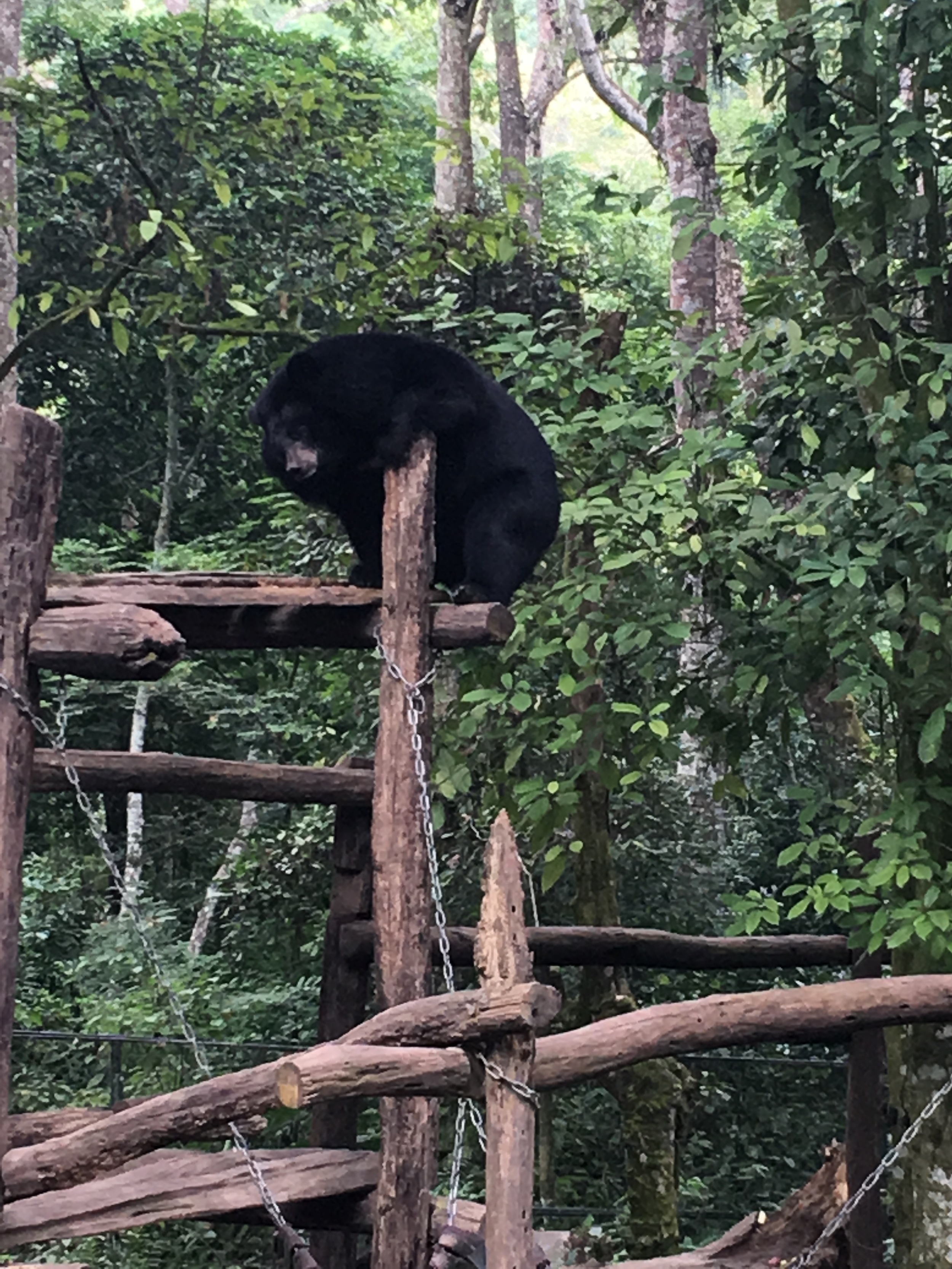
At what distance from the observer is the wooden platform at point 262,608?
2.90m

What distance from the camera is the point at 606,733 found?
3.78 metres

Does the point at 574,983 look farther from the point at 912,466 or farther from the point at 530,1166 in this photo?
the point at 530,1166

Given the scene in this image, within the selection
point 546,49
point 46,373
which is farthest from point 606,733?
point 546,49

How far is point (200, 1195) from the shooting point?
2889mm

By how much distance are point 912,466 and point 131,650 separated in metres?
1.87

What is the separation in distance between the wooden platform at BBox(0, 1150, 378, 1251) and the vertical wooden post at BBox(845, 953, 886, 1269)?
1485 mm

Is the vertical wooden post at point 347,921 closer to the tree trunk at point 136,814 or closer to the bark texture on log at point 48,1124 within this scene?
the bark texture on log at point 48,1124

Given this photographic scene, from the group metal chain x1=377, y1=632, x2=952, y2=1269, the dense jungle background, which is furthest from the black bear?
metal chain x1=377, y1=632, x2=952, y2=1269

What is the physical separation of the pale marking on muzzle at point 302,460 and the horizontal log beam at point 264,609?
0.69 metres

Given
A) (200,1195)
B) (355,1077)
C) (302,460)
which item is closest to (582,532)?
(302,460)

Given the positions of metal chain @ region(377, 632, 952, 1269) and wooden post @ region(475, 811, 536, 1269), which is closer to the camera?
wooden post @ region(475, 811, 536, 1269)

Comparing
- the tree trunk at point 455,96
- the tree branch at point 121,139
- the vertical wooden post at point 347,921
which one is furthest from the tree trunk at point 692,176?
the vertical wooden post at point 347,921

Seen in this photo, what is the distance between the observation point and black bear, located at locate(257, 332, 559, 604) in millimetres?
3574

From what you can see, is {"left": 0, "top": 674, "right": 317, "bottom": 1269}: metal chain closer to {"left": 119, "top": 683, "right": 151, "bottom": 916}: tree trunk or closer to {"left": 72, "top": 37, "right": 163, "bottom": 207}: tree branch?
{"left": 72, "top": 37, "right": 163, "bottom": 207}: tree branch
